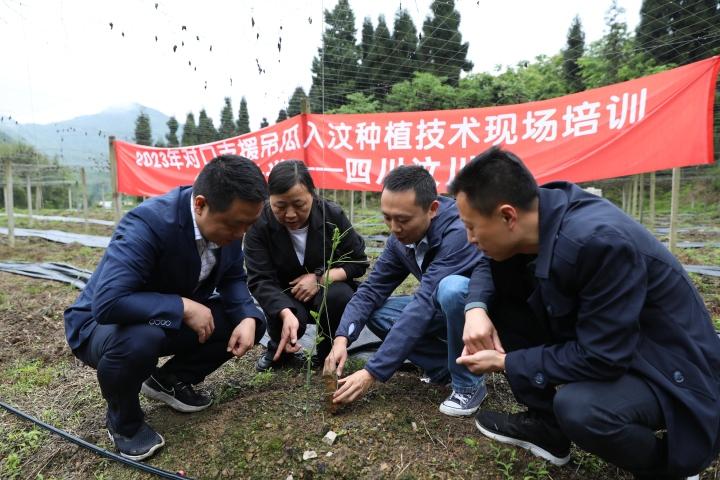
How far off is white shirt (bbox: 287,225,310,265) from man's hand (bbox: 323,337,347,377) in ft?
2.26

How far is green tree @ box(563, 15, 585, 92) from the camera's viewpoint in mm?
16078

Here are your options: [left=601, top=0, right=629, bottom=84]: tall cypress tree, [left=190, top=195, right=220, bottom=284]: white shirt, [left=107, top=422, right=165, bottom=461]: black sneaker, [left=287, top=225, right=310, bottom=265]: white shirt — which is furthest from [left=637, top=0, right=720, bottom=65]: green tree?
[left=107, top=422, right=165, bottom=461]: black sneaker

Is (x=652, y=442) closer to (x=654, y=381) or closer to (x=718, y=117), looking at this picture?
(x=654, y=381)

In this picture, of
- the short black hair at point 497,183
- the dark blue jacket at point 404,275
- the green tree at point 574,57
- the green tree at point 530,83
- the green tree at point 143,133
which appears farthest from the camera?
the green tree at point 574,57

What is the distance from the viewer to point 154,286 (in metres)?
1.83

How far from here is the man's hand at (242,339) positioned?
1.91 metres

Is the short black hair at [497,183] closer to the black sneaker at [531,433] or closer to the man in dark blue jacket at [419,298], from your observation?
the man in dark blue jacket at [419,298]

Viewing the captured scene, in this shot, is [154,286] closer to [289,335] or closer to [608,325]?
[289,335]

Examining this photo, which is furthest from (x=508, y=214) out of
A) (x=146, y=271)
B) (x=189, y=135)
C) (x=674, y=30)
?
(x=674, y=30)

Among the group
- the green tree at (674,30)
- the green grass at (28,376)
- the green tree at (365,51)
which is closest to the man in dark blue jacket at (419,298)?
the green grass at (28,376)

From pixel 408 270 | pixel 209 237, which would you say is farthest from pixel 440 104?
pixel 209 237

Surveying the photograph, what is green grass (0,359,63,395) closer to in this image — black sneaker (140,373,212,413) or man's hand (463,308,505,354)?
black sneaker (140,373,212,413)

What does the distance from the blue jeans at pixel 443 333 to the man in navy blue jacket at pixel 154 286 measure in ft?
2.44

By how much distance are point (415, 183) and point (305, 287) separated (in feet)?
2.90
